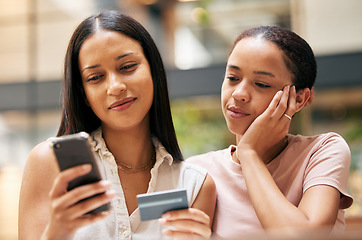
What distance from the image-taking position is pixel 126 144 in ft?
6.31

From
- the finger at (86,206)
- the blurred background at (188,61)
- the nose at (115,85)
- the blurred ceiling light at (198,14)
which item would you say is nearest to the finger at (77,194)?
the finger at (86,206)

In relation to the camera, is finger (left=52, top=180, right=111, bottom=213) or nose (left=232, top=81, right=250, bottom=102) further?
nose (left=232, top=81, right=250, bottom=102)

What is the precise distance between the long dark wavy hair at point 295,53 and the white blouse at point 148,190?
0.53 meters

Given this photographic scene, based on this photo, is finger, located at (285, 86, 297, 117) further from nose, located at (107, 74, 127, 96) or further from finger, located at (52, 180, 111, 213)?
finger, located at (52, 180, 111, 213)

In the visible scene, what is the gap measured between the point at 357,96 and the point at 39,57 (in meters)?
4.81

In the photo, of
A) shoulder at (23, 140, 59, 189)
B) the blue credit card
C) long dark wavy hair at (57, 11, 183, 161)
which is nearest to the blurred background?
long dark wavy hair at (57, 11, 183, 161)

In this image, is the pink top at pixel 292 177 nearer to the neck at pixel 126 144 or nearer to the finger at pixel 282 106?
the finger at pixel 282 106

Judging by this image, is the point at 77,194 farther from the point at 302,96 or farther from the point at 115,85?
the point at 302,96

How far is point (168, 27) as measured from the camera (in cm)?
718

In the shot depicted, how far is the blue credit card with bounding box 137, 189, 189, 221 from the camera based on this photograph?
135 centimetres

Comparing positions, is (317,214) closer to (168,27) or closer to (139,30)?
(139,30)

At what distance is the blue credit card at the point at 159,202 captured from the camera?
1.35 metres

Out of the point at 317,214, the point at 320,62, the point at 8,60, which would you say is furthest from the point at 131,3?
the point at 317,214

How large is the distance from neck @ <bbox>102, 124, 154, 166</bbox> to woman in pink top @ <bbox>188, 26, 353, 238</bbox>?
34cm
